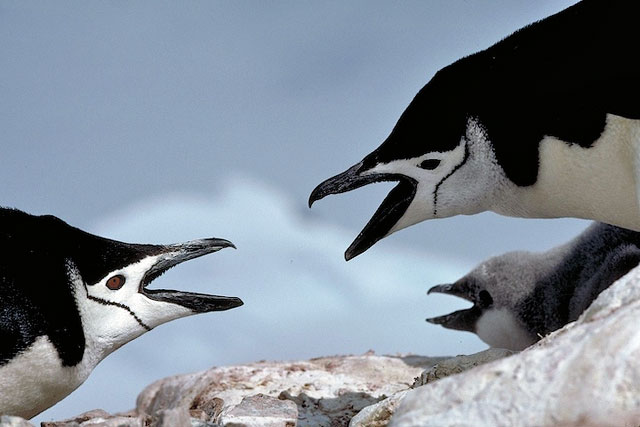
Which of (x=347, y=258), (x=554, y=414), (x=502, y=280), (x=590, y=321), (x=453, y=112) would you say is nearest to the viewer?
(x=554, y=414)

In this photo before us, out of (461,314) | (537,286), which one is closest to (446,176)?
(537,286)

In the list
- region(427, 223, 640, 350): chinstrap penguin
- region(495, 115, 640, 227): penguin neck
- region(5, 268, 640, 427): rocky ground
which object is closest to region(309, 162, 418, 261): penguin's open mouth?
region(495, 115, 640, 227): penguin neck

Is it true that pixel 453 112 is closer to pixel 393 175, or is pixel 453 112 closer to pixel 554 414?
pixel 393 175

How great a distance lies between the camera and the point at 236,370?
572 cm

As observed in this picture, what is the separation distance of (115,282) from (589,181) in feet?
7.65

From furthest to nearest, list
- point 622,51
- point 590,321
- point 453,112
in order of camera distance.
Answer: point 453,112, point 622,51, point 590,321

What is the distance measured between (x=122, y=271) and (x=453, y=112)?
1.81 m

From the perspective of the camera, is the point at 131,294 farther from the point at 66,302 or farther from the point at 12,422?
the point at 12,422

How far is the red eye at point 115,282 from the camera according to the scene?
12.8 ft

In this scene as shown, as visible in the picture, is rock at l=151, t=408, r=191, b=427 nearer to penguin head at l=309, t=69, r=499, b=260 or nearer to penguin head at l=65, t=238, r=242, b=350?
penguin head at l=65, t=238, r=242, b=350

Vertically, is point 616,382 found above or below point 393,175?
below

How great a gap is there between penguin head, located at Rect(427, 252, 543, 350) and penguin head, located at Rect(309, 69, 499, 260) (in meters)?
2.48

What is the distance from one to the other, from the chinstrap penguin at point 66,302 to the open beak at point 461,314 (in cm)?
320

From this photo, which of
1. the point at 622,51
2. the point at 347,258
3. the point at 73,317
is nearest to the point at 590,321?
the point at 622,51
